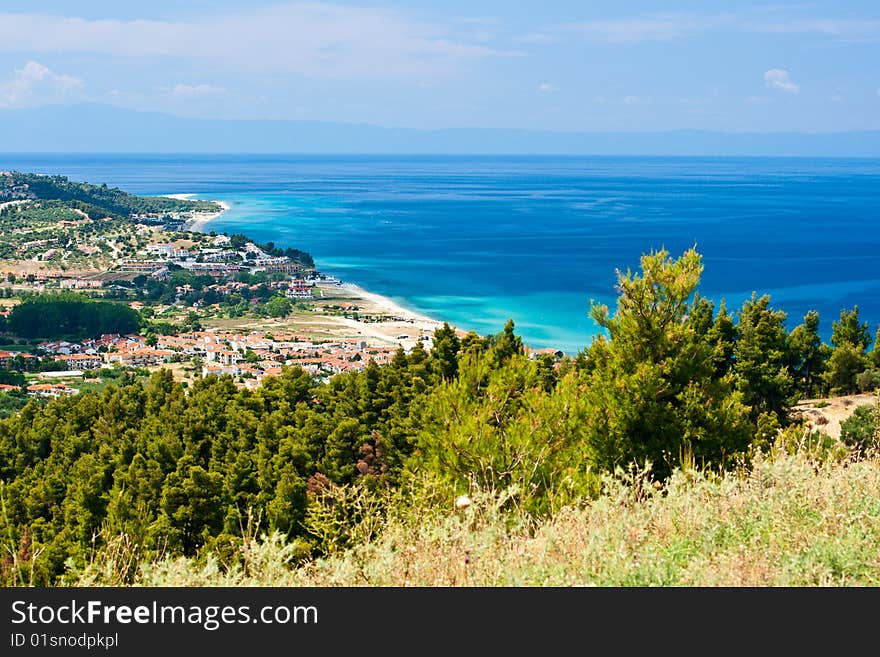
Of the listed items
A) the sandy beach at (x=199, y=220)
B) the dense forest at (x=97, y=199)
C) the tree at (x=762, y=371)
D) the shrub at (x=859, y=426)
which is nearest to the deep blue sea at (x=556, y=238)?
the sandy beach at (x=199, y=220)

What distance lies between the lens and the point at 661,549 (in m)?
3.24

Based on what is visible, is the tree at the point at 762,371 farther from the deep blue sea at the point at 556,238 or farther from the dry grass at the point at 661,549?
the deep blue sea at the point at 556,238

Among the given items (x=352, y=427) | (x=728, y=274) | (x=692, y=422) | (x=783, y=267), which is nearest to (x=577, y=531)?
(x=692, y=422)

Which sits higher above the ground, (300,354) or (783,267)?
(783,267)

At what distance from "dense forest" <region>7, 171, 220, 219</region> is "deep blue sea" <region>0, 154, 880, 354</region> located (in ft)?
23.9

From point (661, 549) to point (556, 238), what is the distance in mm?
76056

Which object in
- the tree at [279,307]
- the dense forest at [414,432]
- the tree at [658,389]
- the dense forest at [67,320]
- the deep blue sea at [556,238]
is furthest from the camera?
the tree at [279,307]

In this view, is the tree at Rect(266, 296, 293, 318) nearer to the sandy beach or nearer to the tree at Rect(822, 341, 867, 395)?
the sandy beach

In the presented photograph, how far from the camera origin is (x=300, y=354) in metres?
41.5

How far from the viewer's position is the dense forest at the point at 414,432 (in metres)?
7.48

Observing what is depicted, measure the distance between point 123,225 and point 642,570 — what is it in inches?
3511

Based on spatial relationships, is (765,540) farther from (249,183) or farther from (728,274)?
(249,183)

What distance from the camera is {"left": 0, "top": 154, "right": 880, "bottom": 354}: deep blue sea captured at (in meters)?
50.6

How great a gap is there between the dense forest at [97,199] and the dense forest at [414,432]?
263 feet
